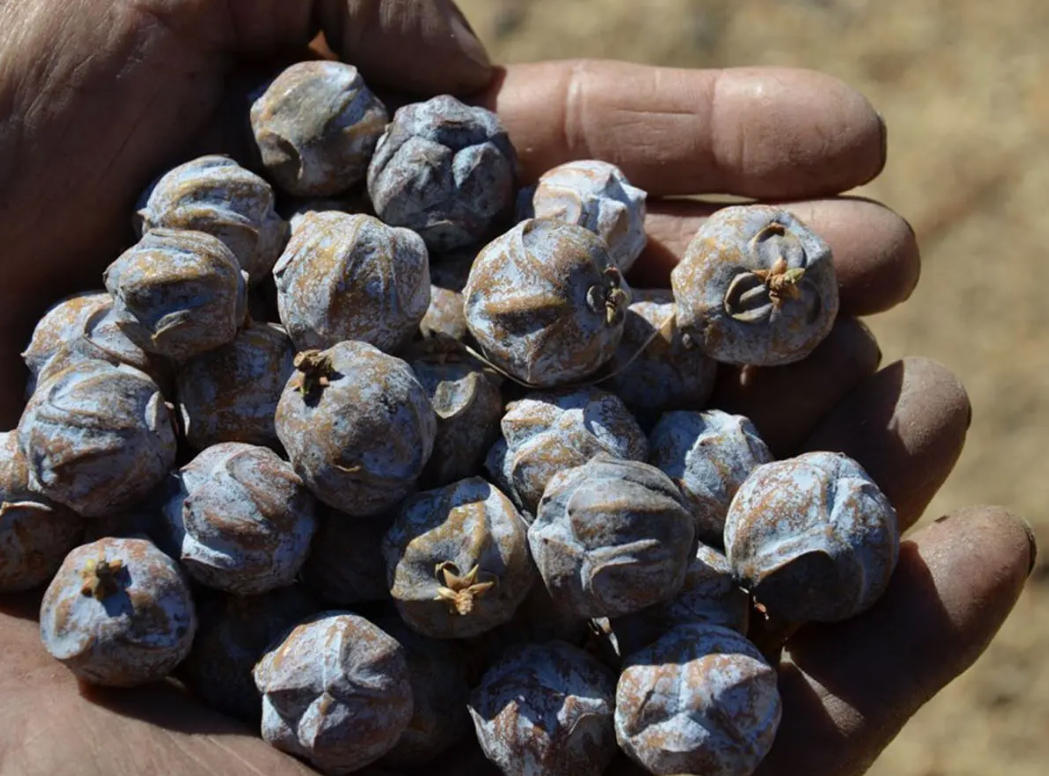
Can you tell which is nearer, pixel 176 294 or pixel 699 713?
pixel 699 713

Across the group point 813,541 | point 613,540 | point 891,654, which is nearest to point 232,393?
point 613,540

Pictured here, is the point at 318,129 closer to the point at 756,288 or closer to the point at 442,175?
the point at 442,175

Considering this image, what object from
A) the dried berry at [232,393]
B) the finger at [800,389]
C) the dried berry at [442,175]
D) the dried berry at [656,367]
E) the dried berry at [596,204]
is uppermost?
the dried berry at [442,175]

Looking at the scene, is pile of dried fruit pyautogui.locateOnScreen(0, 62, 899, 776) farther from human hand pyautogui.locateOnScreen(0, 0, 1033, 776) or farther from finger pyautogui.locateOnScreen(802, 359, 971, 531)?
finger pyautogui.locateOnScreen(802, 359, 971, 531)

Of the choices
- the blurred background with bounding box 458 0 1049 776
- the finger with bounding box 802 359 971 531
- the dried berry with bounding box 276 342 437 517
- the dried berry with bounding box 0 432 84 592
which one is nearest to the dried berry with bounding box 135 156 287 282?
the dried berry with bounding box 276 342 437 517

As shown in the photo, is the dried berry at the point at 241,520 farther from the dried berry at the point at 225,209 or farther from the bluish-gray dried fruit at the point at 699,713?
the bluish-gray dried fruit at the point at 699,713

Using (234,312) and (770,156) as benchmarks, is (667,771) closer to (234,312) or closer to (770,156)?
(234,312)

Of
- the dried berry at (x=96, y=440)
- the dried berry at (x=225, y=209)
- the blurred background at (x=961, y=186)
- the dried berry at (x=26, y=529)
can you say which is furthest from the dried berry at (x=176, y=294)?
the blurred background at (x=961, y=186)
